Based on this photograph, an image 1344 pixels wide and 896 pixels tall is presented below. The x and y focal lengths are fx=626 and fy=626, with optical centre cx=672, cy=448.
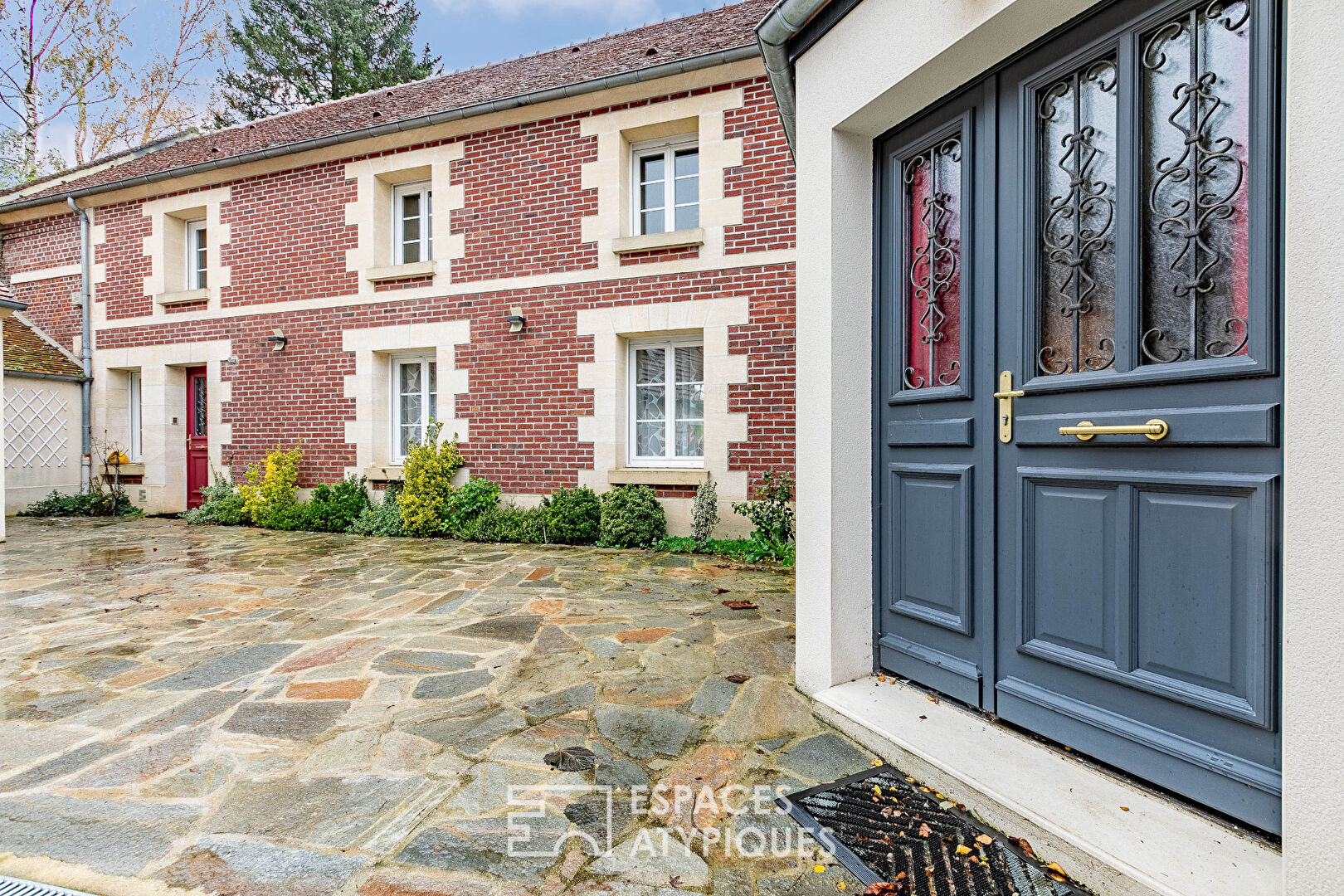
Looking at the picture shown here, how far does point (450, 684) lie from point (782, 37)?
343 centimetres

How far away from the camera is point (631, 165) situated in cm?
764

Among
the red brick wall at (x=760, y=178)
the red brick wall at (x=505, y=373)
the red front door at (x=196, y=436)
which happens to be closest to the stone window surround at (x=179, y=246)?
the red brick wall at (x=505, y=373)

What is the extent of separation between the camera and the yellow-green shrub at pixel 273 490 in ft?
28.3

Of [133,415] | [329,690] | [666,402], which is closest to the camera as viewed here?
[329,690]

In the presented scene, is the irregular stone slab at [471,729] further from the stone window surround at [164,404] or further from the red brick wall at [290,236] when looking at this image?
the stone window surround at [164,404]

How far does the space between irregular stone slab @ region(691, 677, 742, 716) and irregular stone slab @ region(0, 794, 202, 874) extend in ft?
5.87

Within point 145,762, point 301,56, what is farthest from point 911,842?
point 301,56

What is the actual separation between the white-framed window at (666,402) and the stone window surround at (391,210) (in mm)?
2869

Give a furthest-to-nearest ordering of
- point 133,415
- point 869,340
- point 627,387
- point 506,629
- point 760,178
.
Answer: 1. point 133,415
2. point 627,387
3. point 760,178
4. point 506,629
5. point 869,340

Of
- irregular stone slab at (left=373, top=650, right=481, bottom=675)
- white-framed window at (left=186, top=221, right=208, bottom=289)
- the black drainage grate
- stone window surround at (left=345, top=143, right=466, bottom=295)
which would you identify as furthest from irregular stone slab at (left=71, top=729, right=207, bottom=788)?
white-framed window at (left=186, top=221, right=208, bottom=289)

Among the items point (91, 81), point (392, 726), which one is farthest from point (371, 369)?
point (91, 81)

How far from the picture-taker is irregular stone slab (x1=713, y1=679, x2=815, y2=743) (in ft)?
8.17

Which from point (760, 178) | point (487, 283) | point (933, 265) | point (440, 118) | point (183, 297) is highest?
point (440, 118)

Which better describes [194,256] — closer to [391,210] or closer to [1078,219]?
[391,210]
